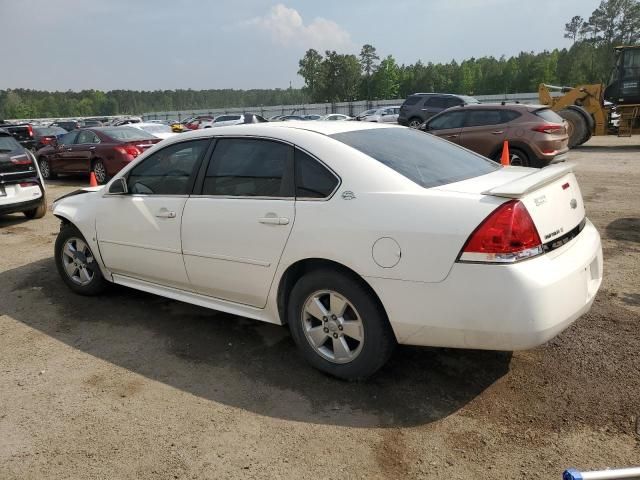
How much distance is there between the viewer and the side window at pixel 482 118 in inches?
428

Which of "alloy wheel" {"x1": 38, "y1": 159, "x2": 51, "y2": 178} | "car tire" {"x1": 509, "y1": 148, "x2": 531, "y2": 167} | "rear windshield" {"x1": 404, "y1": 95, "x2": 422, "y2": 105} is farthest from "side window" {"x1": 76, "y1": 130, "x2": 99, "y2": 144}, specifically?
"rear windshield" {"x1": 404, "y1": 95, "x2": 422, "y2": 105}

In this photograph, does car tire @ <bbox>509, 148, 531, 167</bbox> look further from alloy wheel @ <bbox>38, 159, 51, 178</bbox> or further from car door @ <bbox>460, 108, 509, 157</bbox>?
alloy wheel @ <bbox>38, 159, 51, 178</bbox>

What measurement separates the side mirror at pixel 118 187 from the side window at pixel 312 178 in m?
1.78

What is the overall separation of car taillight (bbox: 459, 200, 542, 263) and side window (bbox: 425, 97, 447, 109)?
19.1 metres

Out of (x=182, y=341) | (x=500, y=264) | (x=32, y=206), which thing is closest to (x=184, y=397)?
(x=182, y=341)

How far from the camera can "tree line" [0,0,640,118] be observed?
227 feet

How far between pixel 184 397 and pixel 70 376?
0.92m

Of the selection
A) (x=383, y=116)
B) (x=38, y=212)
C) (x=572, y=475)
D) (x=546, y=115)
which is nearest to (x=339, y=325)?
(x=572, y=475)

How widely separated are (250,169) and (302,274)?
866 millimetres

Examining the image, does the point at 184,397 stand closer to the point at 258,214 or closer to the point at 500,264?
the point at 258,214

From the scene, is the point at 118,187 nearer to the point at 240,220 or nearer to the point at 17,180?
the point at 240,220

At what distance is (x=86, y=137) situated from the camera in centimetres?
1302

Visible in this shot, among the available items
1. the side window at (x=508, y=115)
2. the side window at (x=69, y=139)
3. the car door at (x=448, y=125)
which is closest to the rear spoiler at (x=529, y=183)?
the side window at (x=508, y=115)

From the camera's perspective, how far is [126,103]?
470 ft
